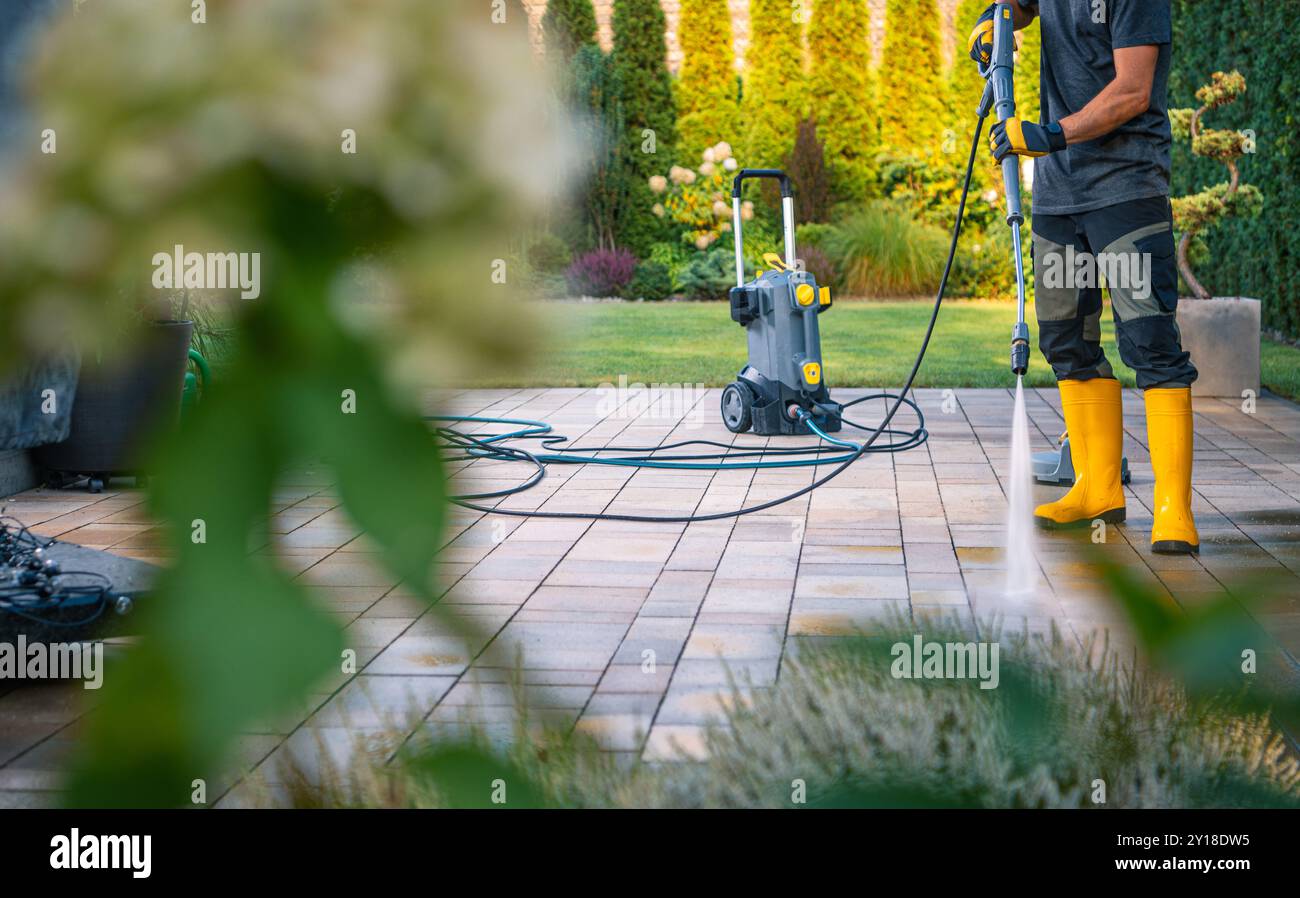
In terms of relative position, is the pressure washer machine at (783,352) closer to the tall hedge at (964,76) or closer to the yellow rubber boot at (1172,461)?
the yellow rubber boot at (1172,461)

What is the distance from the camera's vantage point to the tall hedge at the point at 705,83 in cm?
1526

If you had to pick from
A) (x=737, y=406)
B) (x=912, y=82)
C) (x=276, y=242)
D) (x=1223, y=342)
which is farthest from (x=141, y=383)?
(x=912, y=82)

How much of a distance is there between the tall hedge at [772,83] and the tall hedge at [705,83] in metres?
0.27

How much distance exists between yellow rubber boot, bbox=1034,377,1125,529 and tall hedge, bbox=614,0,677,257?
390 inches

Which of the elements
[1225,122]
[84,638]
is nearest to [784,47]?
[1225,122]

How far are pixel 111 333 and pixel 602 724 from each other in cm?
23

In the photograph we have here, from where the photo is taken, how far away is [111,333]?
12.4 inches

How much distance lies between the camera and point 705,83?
50.4ft

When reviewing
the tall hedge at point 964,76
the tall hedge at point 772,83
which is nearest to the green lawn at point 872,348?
the tall hedge at point 772,83

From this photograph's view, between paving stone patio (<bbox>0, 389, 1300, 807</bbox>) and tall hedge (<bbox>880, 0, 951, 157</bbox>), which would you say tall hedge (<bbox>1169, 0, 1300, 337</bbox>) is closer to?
paving stone patio (<bbox>0, 389, 1300, 807</bbox>)

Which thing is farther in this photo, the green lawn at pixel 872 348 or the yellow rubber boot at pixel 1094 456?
the green lawn at pixel 872 348

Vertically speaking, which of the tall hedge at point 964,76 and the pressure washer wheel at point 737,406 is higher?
the tall hedge at point 964,76

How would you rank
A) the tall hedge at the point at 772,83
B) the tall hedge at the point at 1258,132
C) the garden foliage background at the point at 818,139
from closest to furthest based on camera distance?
the tall hedge at the point at 1258,132 → the garden foliage background at the point at 818,139 → the tall hedge at the point at 772,83
